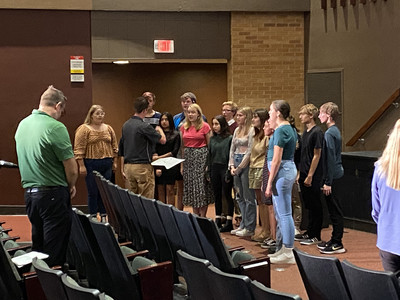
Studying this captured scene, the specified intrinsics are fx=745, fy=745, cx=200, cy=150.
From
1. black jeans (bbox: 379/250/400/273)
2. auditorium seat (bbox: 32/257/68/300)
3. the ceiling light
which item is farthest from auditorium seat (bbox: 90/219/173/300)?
the ceiling light

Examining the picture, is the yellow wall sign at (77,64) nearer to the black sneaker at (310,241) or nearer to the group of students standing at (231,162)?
the group of students standing at (231,162)

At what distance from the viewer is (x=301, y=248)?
7.75m

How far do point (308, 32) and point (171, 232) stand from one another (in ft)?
23.3

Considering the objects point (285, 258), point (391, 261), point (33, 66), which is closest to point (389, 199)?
point (391, 261)

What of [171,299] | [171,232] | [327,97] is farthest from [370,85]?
[171,299]

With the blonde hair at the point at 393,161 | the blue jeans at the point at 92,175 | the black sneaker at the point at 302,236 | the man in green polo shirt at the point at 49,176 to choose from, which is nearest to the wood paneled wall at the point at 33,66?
the blue jeans at the point at 92,175

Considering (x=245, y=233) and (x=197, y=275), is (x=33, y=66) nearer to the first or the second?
(x=245, y=233)

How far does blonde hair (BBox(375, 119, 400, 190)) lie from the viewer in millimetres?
4117

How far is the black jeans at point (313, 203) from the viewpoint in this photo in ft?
25.7

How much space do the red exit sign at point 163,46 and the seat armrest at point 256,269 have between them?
6768 mm

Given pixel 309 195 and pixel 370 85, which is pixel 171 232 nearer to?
pixel 309 195

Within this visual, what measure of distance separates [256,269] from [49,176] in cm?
183

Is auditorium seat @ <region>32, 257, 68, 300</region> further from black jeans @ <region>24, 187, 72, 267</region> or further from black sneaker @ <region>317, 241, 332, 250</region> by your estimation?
black sneaker @ <region>317, 241, 332, 250</region>

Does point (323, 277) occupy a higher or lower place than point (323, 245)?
higher
